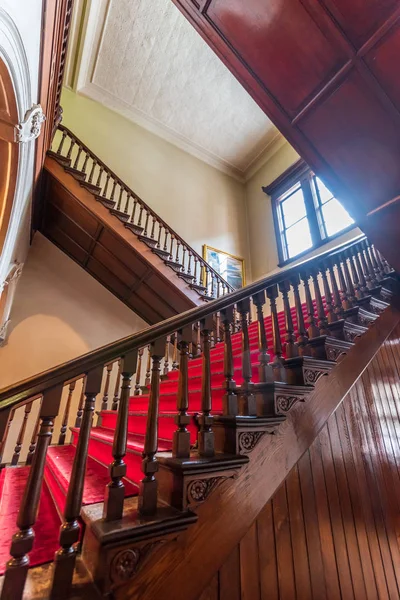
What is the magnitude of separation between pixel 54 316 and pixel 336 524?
12.9 ft

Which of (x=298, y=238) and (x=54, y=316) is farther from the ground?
(x=298, y=238)

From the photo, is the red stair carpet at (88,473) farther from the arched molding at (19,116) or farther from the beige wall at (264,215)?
the beige wall at (264,215)

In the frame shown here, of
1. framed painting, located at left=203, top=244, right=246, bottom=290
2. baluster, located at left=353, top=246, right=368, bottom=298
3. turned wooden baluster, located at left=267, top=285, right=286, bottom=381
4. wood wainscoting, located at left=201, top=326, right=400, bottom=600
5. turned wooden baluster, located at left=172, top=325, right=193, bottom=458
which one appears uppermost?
framed painting, located at left=203, top=244, right=246, bottom=290

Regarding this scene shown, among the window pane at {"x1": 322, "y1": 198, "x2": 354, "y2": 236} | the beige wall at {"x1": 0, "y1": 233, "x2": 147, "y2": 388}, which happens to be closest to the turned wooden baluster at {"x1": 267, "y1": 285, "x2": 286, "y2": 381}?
the beige wall at {"x1": 0, "y1": 233, "x2": 147, "y2": 388}

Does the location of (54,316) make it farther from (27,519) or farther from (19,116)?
(27,519)

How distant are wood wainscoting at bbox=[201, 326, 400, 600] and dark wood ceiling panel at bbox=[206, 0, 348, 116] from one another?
6.28 ft

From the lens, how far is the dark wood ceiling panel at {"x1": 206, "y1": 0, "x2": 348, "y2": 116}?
→ 4.66 feet

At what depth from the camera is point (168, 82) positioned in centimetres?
582

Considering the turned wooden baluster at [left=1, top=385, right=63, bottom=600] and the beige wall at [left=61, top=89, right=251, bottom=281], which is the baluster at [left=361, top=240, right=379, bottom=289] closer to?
the turned wooden baluster at [left=1, top=385, right=63, bottom=600]

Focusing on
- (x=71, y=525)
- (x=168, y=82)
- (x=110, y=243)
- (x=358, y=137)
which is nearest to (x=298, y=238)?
(x=110, y=243)

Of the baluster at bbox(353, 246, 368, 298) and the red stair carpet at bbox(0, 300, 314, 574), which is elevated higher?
the baluster at bbox(353, 246, 368, 298)

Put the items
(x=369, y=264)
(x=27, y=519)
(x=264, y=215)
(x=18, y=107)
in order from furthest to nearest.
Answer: (x=264, y=215), (x=369, y=264), (x=18, y=107), (x=27, y=519)

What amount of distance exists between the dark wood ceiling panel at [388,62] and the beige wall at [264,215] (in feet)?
15.2

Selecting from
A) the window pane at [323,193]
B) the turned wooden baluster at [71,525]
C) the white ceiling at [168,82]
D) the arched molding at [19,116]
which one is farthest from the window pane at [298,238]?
the turned wooden baluster at [71,525]
